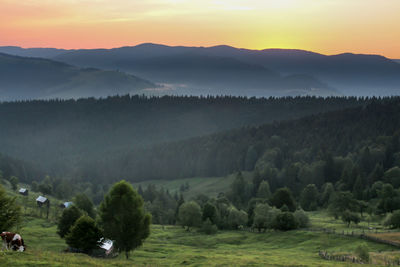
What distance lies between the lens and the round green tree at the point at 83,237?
72.6 metres

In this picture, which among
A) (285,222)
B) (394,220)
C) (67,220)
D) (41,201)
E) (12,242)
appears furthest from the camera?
(41,201)

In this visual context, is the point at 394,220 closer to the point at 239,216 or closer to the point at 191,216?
the point at 239,216

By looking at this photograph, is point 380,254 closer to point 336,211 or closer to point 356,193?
point 336,211

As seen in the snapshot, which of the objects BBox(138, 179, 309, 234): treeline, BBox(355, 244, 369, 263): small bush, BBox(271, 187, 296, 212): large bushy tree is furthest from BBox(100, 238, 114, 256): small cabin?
BBox(271, 187, 296, 212): large bushy tree

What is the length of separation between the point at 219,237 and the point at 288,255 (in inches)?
1409

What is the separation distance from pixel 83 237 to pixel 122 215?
11.1 metres

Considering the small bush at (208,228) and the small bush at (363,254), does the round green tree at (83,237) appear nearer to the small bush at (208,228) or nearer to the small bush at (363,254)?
the small bush at (363,254)

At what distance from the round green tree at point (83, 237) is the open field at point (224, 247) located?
372 cm

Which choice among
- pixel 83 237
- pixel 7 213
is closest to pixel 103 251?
pixel 83 237

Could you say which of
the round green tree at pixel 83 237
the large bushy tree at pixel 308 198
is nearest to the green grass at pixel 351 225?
the large bushy tree at pixel 308 198

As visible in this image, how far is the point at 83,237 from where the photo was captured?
72625 mm

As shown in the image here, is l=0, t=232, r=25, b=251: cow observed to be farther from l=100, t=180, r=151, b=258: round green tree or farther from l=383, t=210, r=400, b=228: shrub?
l=383, t=210, r=400, b=228: shrub

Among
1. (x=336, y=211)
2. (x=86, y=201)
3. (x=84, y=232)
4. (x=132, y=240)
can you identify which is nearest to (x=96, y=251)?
(x=84, y=232)

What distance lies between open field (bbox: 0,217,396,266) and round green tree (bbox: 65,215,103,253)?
3.72 meters
